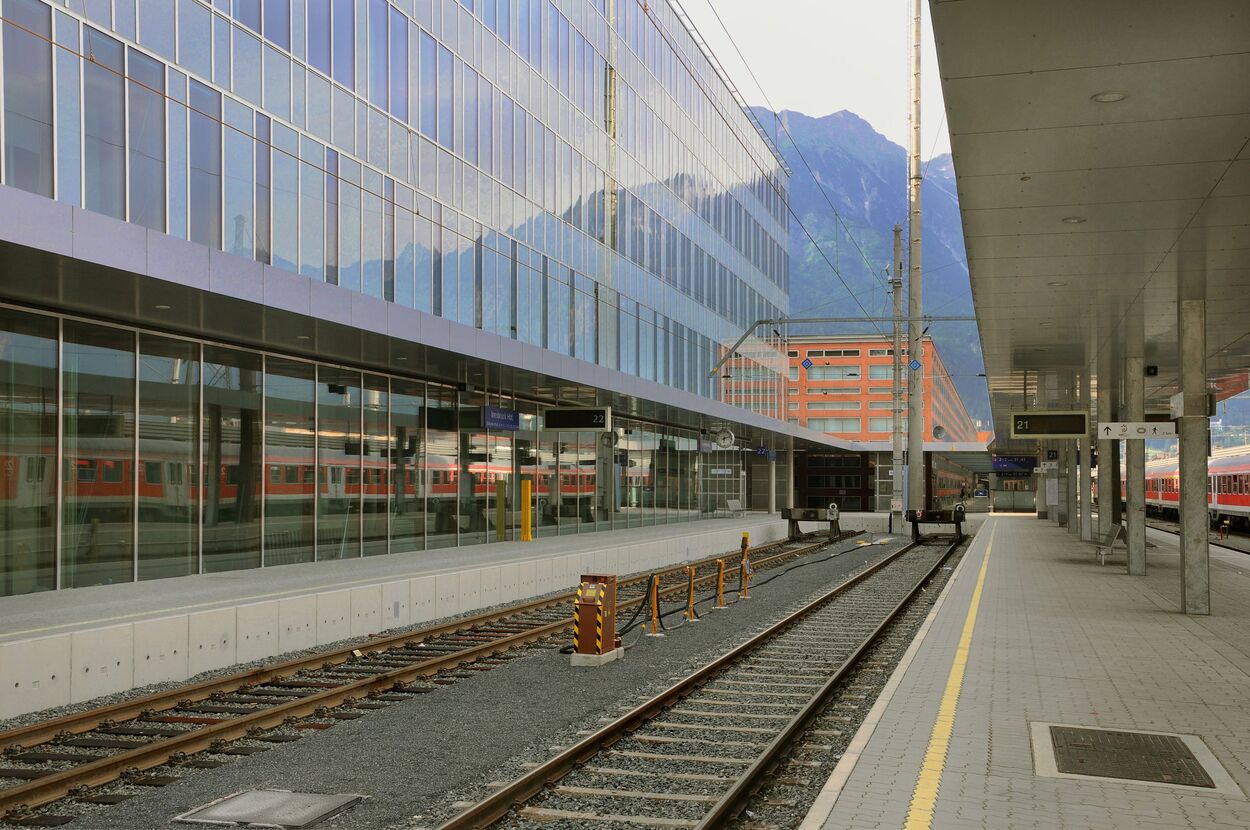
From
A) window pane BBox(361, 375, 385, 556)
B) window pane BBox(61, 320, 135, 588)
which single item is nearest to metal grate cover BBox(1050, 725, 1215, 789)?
window pane BBox(61, 320, 135, 588)

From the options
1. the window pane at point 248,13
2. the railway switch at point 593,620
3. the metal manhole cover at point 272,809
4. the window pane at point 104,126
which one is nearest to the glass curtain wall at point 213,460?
the window pane at point 104,126

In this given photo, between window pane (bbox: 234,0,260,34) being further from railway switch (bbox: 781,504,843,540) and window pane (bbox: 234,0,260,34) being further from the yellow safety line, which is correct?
railway switch (bbox: 781,504,843,540)

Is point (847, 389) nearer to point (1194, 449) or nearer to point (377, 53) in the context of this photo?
point (377, 53)

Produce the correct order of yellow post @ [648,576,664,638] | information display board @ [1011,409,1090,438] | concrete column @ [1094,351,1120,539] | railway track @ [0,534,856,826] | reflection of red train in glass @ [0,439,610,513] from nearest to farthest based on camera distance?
1. railway track @ [0,534,856,826]
2. reflection of red train in glass @ [0,439,610,513]
3. yellow post @ [648,576,664,638]
4. information display board @ [1011,409,1090,438]
5. concrete column @ [1094,351,1120,539]

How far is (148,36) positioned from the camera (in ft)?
59.5

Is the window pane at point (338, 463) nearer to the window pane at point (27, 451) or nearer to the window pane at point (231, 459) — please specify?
the window pane at point (231, 459)

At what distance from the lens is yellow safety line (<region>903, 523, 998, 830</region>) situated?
6547mm

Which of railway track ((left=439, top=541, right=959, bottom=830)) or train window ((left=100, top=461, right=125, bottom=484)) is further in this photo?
train window ((left=100, top=461, right=125, bottom=484))

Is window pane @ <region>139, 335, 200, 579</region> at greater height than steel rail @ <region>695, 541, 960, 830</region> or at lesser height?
greater

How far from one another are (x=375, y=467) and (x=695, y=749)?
15904mm

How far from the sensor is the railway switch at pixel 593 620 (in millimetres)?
13586

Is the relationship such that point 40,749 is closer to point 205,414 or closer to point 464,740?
point 464,740

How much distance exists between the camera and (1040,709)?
9938 millimetres

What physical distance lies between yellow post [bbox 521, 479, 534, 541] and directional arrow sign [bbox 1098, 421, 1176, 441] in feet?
50.8
